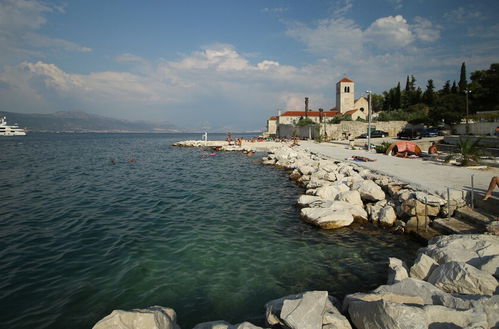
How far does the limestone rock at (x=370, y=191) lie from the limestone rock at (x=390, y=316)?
7.45 m

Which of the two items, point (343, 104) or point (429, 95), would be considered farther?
point (343, 104)

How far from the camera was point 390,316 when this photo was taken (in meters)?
3.27

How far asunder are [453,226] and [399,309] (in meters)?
5.23

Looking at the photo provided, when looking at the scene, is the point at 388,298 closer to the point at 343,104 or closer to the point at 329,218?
the point at 329,218

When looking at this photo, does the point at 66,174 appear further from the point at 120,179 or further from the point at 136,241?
the point at 136,241

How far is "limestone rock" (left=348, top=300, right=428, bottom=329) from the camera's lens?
323cm

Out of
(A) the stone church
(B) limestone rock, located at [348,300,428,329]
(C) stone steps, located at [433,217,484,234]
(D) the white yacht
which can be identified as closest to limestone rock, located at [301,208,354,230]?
(C) stone steps, located at [433,217,484,234]

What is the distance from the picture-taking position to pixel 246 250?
7453 mm

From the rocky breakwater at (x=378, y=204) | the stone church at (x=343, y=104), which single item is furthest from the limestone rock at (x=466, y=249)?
the stone church at (x=343, y=104)

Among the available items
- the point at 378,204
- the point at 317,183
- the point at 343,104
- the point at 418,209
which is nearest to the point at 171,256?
the point at 378,204

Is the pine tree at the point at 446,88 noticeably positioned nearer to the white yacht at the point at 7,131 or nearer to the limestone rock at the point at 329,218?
the limestone rock at the point at 329,218

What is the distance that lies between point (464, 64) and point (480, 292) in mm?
69270

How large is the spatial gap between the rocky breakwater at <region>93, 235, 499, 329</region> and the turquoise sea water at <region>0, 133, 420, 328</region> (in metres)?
1.18

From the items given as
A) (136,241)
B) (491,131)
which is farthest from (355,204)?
(491,131)
